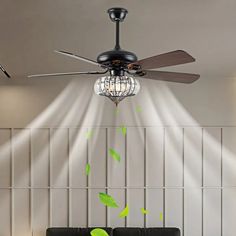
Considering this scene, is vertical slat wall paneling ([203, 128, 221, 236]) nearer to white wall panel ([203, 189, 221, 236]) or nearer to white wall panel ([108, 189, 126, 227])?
white wall panel ([203, 189, 221, 236])

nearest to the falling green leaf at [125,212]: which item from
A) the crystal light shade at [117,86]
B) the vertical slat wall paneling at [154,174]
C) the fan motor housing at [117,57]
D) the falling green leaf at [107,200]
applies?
the falling green leaf at [107,200]

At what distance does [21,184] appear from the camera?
5281 mm

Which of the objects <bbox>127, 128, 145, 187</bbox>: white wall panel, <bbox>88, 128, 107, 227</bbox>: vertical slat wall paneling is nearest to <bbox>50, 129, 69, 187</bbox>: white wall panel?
<bbox>88, 128, 107, 227</bbox>: vertical slat wall paneling

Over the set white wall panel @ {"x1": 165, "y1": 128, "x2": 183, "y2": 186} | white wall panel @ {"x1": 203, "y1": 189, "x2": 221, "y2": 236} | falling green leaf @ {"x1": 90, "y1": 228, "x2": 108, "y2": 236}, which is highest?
white wall panel @ {"x1": 165, "y1": 128, "x2": 183, "y2": 186}

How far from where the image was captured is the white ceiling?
8.55 feet

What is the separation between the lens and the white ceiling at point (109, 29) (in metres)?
2.61

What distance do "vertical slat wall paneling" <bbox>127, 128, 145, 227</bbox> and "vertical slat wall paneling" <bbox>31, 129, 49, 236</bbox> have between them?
3.22ft

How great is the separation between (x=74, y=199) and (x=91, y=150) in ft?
2.02

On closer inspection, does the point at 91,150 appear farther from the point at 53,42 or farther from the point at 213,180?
the point at 53,42

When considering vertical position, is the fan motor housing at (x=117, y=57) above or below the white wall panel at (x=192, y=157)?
above

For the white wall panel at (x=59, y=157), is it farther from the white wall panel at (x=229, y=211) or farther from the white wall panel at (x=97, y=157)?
the white wall panel at (x=229, y=211)

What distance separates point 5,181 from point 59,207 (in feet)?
2.34

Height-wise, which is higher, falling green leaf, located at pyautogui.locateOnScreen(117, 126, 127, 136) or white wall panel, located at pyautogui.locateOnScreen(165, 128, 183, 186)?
falling green leaf, located at pyautogui.locateOnScreen(117, 126, 127, 136)

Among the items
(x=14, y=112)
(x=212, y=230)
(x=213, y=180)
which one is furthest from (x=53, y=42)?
(x=212, y=230)
